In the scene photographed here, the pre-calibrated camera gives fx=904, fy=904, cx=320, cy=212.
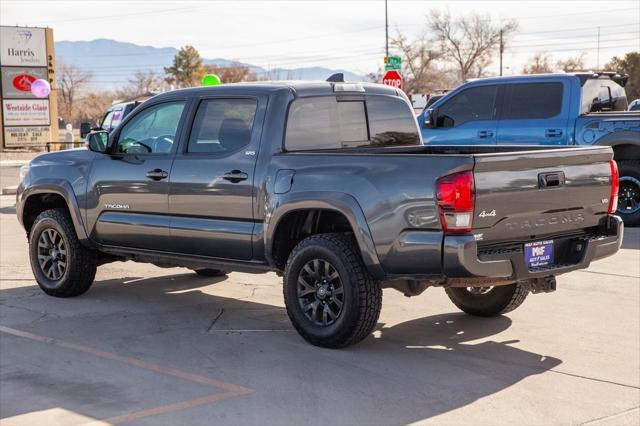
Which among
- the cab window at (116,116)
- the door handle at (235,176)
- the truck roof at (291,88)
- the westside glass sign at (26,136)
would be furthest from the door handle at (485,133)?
the westside glass sign at (26,136)

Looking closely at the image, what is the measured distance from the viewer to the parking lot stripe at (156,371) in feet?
16.9

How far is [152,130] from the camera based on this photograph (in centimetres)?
786

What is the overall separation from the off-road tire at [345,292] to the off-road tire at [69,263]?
100 inches

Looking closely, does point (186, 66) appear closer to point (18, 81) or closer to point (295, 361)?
point (18, 81)

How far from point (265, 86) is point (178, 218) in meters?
1.31

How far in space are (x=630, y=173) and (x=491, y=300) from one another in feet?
21.4

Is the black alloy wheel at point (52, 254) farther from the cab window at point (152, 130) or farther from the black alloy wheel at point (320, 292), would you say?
the black alloy wheel at point (320, 292)

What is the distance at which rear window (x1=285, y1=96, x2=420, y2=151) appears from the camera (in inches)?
276

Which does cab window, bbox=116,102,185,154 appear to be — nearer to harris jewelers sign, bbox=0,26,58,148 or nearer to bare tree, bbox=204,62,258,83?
harris jewelers sign, bbox=0,26,58,148

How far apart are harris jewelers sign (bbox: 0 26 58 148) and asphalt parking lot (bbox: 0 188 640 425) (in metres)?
37.7

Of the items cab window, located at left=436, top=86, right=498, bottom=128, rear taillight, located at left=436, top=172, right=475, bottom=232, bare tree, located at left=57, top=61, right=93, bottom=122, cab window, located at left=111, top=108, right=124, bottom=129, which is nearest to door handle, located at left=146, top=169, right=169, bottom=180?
rear taillight, located at left=436, top=172, right=475, bottom=232

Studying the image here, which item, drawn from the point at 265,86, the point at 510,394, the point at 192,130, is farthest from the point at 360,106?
the point at 510,394

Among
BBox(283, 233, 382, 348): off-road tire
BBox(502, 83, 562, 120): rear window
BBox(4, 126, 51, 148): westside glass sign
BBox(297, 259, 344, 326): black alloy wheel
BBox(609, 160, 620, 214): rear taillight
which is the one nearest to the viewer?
BBox(283, 233, 382, 348): off-road tire

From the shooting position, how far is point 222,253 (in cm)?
714
